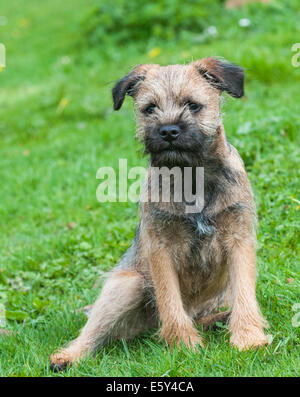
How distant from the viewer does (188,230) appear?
4430 millimetres

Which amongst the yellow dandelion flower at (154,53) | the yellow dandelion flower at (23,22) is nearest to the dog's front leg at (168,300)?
the yellow dandelion flower at (154,53)

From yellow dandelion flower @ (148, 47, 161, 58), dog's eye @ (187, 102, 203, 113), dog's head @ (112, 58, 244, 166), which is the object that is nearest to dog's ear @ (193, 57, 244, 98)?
dog's head @ (112, 58, 244, 166)

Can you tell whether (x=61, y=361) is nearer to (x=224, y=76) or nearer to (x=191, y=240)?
(x=191, y=240)

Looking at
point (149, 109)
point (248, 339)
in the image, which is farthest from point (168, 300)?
point (149, 109)

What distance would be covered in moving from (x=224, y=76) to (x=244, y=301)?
156 cm

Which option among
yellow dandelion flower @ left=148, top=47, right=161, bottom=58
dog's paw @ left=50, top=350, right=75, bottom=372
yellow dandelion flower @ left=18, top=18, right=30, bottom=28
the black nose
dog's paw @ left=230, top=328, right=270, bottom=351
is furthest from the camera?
yellow dandelion flower @ left=18, top=18, right=30, bottom=28

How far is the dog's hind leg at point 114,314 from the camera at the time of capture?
468cm

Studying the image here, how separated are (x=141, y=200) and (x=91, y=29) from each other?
10748mm

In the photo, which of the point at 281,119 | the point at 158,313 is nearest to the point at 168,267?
the point at 158,313

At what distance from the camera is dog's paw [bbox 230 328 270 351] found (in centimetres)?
404

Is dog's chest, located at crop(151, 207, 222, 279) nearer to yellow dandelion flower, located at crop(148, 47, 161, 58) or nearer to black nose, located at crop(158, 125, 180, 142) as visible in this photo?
black nose, located at crop(158, 125, 180, 142)
